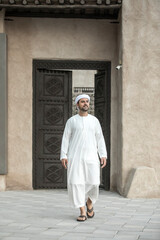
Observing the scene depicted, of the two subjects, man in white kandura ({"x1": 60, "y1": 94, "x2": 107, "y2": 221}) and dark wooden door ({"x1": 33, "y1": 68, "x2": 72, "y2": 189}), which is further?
dark wooden door ({"x1": 33, "y1": 68, "x2": 72, "y2": 189})

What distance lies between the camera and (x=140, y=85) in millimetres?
9977

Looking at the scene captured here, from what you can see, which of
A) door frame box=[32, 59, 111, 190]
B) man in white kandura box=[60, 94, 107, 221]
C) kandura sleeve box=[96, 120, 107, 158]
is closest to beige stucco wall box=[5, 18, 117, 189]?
door frame box=[32, 59, 111, 190]

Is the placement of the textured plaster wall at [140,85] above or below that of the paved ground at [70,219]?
above

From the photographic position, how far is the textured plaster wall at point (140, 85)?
9.94 meters

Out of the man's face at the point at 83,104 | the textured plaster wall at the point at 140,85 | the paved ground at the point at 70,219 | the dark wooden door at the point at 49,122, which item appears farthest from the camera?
the dark wooden door at the point at 49,122

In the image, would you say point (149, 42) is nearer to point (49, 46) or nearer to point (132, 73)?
point (132, 73)

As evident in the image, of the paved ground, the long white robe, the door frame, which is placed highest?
the door frame

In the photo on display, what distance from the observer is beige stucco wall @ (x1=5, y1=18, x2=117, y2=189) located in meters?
10.9

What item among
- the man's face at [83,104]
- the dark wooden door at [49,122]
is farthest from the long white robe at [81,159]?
the dark wooden door at [49,122]

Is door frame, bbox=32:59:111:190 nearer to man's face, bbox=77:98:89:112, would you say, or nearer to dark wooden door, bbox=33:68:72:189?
dark wooden door, bbox=33:68:72:189

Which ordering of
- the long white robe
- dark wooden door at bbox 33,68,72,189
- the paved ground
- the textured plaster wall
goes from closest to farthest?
1. the paved ground
2. the long white robe
3. the textured plaster wall
4. dark wooden door at bbox 33,68,72,189

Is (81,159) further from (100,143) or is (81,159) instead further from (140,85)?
(140,85)

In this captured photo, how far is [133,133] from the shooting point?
9.95 meters

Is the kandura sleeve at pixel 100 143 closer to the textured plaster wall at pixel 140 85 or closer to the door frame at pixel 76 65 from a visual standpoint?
the textured plaster wall at pixel 140 85
